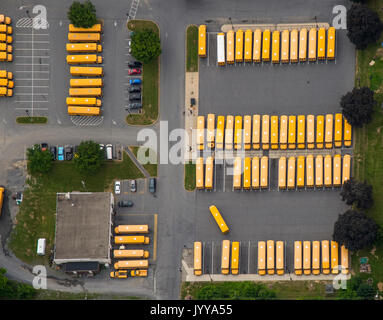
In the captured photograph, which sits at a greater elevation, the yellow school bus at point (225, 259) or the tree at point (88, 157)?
the tree at point (88, 157)

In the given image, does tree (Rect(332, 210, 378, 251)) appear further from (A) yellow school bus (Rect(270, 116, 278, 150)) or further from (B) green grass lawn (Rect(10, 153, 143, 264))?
(B) green grass lawn (Rect(10, 153, 143, 264))

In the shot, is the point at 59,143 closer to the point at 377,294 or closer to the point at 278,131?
the point at 278,131

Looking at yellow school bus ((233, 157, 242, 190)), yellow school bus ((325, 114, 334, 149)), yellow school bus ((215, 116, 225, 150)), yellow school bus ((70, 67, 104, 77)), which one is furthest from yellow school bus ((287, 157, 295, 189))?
yellow school bus ((70, 67, 104, 77))

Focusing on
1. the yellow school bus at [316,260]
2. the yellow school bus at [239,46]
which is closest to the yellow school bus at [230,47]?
the yellow school bus at [239,46]

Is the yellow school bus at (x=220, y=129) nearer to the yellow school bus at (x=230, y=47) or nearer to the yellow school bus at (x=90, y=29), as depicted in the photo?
the yellow school bus at (x=230, y=47)

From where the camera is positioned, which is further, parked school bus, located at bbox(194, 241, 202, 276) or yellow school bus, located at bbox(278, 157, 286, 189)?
yellow school bus, located at bbox(278, 157, 286, 189)
